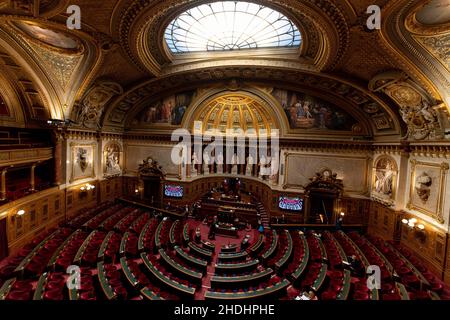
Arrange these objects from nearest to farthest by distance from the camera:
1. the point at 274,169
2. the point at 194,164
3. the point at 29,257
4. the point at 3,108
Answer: the point at 29,257
the point at 3,108
the point at 274,169
the point at 194,164

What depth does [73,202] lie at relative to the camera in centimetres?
1512

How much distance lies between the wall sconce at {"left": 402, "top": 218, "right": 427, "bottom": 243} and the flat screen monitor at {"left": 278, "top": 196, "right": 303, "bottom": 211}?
6.64 m

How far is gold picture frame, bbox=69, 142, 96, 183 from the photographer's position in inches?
588

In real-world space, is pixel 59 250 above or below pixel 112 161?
below

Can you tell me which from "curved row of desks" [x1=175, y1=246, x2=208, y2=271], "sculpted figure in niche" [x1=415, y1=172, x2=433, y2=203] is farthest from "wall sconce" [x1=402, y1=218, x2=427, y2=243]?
"curved row of desks" [x1=175, y1=246, x2=208, y2=271]

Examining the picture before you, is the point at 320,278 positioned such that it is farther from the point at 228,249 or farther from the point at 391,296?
the point at 228,249

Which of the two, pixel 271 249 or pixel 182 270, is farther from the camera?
pixel 271 249

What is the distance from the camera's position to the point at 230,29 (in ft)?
37.9

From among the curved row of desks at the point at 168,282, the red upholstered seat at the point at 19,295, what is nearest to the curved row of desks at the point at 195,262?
the curved row of desks at the point at 168,282

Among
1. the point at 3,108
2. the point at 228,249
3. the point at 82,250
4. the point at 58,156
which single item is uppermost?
the point at 3,108

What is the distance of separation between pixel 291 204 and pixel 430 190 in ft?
28.2

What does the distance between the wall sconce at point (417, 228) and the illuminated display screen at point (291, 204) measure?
6.64 meters

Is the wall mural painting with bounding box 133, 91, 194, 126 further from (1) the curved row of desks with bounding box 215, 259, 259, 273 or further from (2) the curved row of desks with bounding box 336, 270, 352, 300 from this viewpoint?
(2) the curved row of desks with bounding box 336, 270, 352, 300

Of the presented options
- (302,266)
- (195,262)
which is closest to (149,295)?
(195,262)
